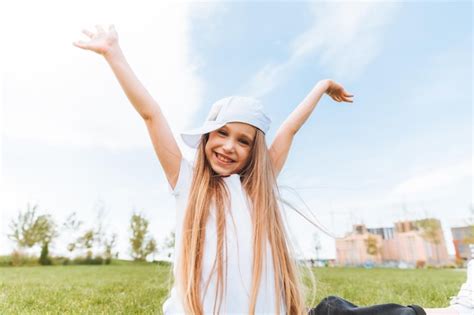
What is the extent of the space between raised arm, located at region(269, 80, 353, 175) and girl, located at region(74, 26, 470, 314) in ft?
0.48

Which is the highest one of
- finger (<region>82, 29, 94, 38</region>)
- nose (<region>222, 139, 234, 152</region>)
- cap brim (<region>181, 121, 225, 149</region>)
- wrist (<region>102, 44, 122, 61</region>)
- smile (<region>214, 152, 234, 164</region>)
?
finger (<region>82, 29, 94, 38</region>)

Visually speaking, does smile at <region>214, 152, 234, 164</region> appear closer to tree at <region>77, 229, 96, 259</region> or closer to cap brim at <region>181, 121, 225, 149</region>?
cap brim at <region>181, 121, 225, 149</region>

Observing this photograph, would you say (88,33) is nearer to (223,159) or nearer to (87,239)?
(223,159)

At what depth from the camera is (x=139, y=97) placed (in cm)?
217

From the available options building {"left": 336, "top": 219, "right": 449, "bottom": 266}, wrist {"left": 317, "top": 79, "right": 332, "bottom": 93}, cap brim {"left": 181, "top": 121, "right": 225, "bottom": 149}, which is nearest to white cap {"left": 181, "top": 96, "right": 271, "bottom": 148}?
cap brim {"left": 181, "top": 121, "right": 225, "bottom": 149}

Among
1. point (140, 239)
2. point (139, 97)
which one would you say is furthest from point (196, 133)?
point (140, 239)

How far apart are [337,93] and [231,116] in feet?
4.04

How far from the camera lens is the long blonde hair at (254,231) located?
206 centimetres

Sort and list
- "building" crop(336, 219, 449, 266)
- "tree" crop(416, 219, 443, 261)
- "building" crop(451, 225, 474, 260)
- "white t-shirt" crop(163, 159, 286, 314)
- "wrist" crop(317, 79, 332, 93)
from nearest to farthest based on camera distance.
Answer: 1. "white t-shirt" crop(163, 159, 286, 314)
2. "wrist" crop(317, 79, 332, 93)
3. "building" crop(451, 225, 474, 260)
4. "building" crop(336, 219, 449, 266)
5. "tree" crop(416, 219, 443, 261)

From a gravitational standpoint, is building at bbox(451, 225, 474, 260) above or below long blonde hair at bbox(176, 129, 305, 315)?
above

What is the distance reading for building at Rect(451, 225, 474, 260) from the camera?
18.8 meters

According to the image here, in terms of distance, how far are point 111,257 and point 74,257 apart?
64.1 inches

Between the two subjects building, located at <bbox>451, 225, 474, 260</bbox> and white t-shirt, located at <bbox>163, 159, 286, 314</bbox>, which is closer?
white t-shirt, located at <bbox>163, 159, 286, 314</bbox>

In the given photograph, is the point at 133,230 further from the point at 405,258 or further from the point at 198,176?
the point at 198,176
